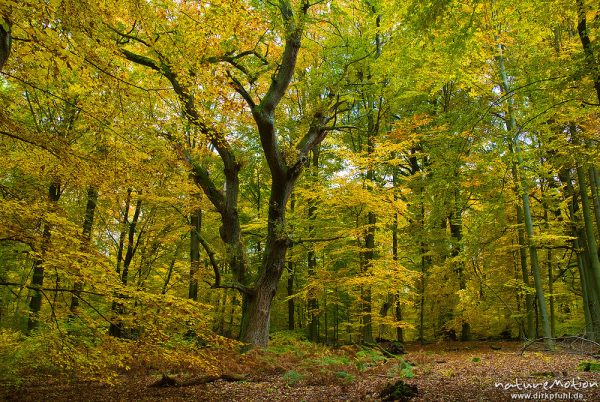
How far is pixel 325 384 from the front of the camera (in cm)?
650

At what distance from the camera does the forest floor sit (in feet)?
15.5

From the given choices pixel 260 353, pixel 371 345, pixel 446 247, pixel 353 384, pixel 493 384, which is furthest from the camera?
pixel 446 247

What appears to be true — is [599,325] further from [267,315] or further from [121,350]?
[121,350]

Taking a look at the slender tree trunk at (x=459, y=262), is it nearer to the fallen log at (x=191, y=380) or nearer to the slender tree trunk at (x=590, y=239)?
the slender tree trunk at (x=590, y=239)

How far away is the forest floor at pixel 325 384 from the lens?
472 cm

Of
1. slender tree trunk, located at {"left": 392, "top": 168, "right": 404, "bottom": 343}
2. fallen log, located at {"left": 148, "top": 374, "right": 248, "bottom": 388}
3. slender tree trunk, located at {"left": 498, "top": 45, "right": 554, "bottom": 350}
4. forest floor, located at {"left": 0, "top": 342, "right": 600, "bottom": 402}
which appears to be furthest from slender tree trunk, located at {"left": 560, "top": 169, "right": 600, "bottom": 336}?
fallen log, located at {"left": 148, "top": 374, "right": 248, "bottom": 388}

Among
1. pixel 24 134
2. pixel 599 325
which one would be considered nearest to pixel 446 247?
pixel 599 325

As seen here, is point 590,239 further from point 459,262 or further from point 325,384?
point 325,384

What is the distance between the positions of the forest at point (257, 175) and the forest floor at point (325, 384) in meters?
0.08

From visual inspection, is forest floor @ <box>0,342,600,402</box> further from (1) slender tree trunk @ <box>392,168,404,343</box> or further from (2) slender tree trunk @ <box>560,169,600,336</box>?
(2) slender tree trunk @ <box>560,169,600,336</box>

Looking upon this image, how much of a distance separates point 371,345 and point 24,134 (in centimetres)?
1040

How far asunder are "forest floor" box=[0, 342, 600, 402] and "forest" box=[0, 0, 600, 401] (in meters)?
0.08

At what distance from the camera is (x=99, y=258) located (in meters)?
4.66

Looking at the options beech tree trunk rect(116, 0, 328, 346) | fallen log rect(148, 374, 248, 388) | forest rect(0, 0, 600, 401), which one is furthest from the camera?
beech tree trunk rect(116, 0, 328, 346)
